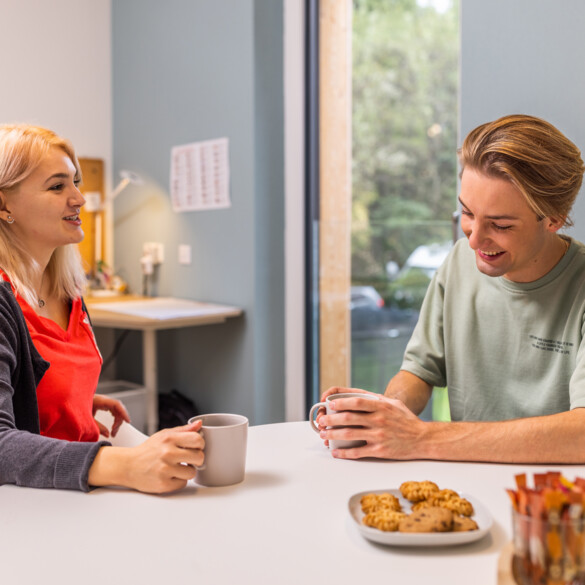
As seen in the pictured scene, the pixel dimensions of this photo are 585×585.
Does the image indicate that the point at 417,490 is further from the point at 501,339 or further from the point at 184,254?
the point at 184,254

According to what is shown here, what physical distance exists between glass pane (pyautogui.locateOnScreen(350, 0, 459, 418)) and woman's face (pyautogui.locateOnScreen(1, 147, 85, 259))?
1580 mm

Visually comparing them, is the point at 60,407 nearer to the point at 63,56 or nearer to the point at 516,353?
the point at 516,353

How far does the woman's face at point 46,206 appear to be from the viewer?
1384 millimetres

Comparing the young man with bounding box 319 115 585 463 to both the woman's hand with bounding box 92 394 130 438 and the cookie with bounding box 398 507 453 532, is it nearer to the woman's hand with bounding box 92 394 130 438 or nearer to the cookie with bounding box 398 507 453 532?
the cookie with bounding box 398 507 453 532

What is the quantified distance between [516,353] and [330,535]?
27.5 inches

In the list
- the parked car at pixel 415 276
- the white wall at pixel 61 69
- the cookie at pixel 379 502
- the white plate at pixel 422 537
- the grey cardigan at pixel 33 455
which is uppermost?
the white wall at pixel 61 69

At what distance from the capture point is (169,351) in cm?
352

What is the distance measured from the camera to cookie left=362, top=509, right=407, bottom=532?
2.42 feet

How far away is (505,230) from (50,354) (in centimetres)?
89

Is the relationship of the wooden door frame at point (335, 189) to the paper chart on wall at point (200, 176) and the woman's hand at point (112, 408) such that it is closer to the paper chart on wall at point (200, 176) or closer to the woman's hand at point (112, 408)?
the paper chart on wall at point (200, 176)

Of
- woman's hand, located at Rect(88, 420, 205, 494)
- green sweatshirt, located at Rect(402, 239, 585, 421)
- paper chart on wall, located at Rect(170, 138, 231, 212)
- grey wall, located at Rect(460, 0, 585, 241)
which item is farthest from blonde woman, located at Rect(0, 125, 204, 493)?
paper chart on wall, located at Rect(170, 138, 231, 212)

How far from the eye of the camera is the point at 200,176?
127 inches

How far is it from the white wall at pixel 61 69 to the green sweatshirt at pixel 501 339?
2.74m

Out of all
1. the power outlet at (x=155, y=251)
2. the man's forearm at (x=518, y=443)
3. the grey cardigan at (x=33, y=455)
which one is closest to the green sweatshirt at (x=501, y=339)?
the man's forearm at (x=518, y=443)
